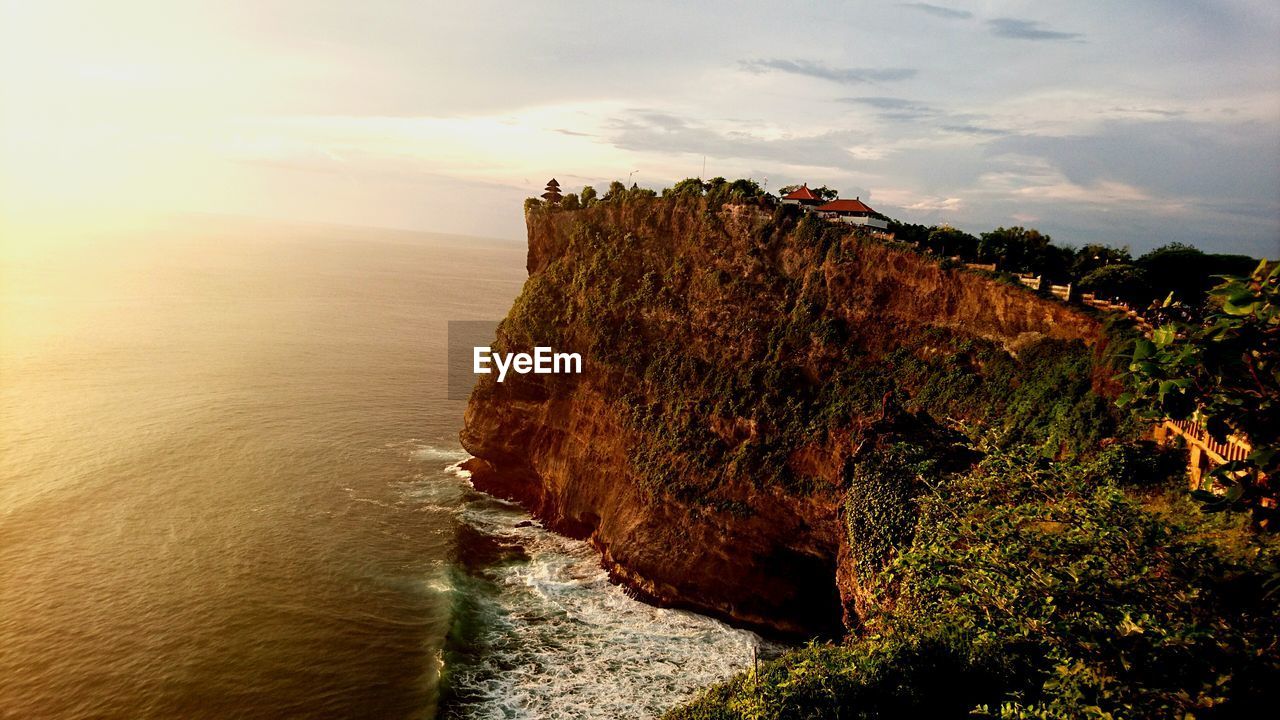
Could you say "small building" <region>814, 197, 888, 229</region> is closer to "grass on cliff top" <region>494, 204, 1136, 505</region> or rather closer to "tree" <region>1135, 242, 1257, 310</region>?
"grass on cliff top" <region>494, 204, 1136, 505</region>

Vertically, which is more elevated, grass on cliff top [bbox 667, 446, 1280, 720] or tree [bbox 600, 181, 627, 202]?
tree [bbox 600, 181, 627, 202]

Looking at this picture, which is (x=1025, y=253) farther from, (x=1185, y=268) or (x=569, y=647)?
(x=569, y=647)

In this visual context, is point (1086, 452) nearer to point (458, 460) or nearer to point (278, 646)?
point (278, 646)

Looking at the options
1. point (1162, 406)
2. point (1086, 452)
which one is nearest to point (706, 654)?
point (1086, 452)

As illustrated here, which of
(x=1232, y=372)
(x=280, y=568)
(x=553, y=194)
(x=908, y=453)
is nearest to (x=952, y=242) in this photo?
(x=908, y=453)

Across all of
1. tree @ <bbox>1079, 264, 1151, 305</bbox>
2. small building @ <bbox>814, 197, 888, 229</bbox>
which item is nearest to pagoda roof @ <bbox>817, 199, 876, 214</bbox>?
small building @ <bbox>814, 197, 888, 229</bbox>

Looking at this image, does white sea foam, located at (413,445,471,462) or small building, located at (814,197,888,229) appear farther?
white sea foam, located at (413,445,471,462)

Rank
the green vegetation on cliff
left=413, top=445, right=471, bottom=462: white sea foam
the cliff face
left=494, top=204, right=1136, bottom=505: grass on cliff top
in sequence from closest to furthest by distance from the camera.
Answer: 1. the green vegetation on cliff
2. left=494, top=204, right=1136, bottom=505: grass on cliff top
3. the cliff face
4. left=413, top=445, right=471, bottom=462: white sea foam
